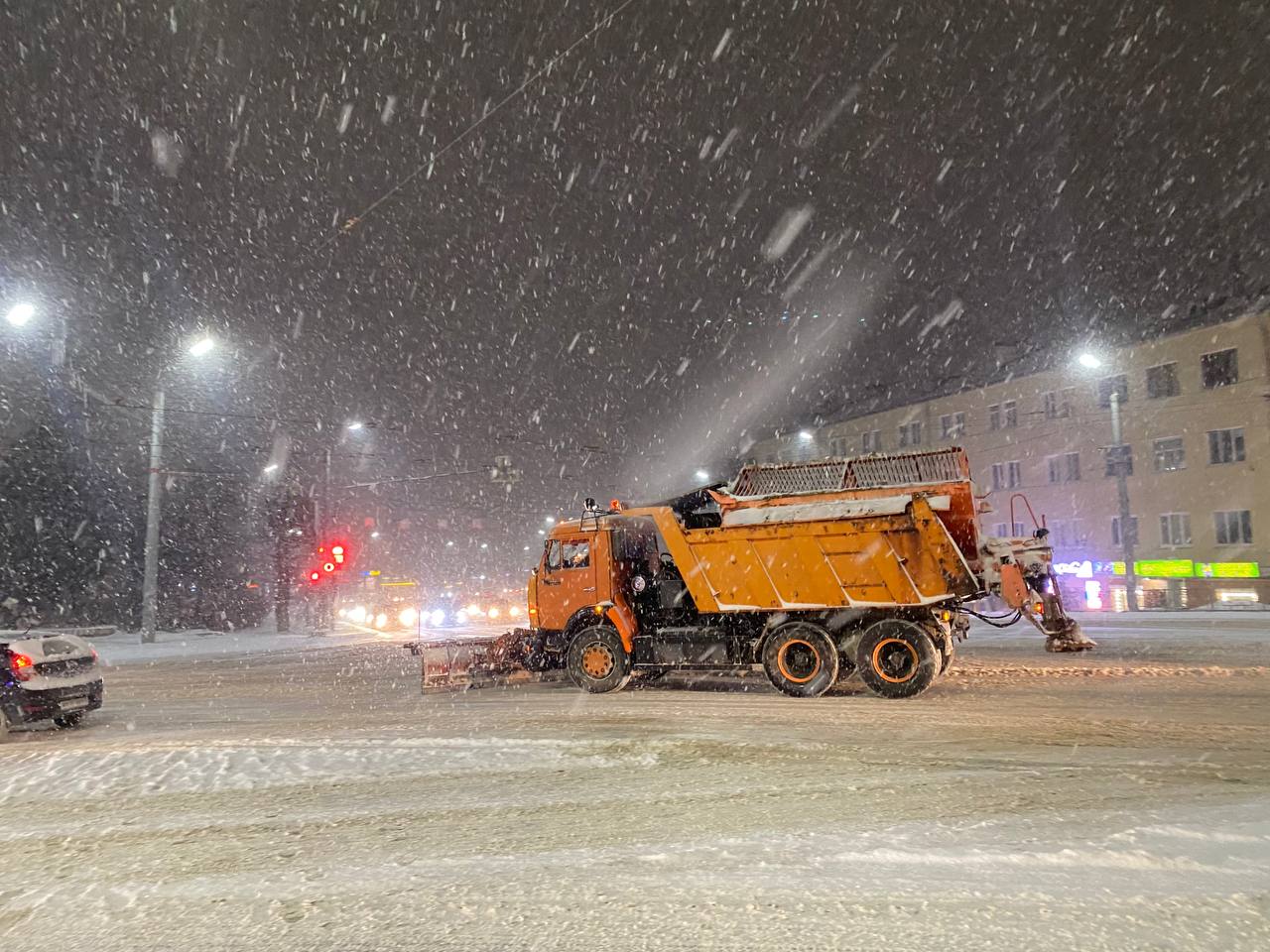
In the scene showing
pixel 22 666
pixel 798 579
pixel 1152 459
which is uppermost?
pixel 1152 459

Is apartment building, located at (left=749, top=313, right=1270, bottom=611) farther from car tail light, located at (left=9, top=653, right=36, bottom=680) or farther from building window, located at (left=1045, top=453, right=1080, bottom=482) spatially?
car tail light, located at (left=9, top=653, right=36, bottom=680)

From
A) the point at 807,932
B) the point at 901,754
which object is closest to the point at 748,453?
the point at 901,754

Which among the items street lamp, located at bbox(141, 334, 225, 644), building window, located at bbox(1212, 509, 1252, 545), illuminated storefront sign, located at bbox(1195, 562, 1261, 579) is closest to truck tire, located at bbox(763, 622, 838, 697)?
street lamp, located at bbox(141, 334, 225, 644)

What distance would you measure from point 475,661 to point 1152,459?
3653 cm

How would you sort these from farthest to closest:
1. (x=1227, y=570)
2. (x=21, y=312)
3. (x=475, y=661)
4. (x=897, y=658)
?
(x=1227, y=570) → (x=21, y=312) → (x=475, y=661) → (x=897, y=658)

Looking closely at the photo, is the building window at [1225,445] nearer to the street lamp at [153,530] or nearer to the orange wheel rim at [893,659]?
the orange wheel rim at [893,659]

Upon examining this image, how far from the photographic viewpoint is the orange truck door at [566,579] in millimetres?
13086

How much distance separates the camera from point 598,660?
12805mm

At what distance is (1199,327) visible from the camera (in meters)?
38.1

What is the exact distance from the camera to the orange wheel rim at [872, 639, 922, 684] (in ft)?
36.8

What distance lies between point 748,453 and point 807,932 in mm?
55012

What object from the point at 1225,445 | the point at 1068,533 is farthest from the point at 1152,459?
the point at 1068,533

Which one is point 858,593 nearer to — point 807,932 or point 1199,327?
point 807,932

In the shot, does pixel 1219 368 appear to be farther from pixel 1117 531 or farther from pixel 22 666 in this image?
pixel 22 666
